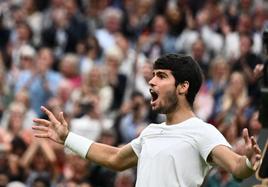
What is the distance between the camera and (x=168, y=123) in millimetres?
7570

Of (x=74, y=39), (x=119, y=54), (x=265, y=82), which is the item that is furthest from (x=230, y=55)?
(x=265, y=82)

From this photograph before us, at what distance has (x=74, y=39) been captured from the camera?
58.9ft

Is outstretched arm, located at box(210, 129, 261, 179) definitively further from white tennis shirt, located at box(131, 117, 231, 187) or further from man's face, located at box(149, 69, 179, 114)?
man's face, located at box(149, 69, 179, 114)

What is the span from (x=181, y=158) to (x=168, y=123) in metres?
0.35

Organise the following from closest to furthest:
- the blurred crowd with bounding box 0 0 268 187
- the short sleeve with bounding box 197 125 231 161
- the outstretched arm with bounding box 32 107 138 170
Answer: the short sleeve with bounding box 197 125 231 161
the outstretched arm with bounding box 32 107 138 170
the blurred crowd with bounding box 0 0 268 187

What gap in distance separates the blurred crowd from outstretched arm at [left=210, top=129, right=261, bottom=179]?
4067 mm

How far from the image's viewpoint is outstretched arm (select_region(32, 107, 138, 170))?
26.0 feet

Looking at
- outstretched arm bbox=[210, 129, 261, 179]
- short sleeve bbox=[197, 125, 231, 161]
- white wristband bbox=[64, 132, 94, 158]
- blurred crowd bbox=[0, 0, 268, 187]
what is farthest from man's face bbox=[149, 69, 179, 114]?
blurred crowd bbox=[0, 0, 268, 187]

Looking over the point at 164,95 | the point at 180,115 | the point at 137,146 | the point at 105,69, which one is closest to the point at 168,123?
the point at 180,115

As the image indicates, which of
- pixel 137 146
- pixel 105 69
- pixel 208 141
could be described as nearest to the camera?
pixel 208 141

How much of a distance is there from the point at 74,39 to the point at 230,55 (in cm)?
290

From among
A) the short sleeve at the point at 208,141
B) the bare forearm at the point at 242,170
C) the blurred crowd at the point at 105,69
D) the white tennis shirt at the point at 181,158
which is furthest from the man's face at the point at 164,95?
the blurred crowd at the point at 105,69

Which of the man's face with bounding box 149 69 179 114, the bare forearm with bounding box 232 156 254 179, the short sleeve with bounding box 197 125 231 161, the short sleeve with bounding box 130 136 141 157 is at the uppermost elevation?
the man's face with bounding box 149 69 179 114

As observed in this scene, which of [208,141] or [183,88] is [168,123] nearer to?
[183,88]
